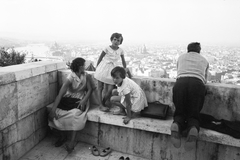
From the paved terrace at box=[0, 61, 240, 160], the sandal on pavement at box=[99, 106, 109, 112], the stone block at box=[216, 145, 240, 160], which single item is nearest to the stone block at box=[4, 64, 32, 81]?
the paved terrace at box=[0, 61, 240, 160]

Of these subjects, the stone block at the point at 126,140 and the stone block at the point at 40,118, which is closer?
the stone block at the point at 126,140

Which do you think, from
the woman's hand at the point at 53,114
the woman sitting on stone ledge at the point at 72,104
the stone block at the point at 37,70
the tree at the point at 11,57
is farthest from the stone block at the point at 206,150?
the tree at the point at 11,57

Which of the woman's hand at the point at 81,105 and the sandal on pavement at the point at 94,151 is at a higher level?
the woman's hand at the point at 81,105

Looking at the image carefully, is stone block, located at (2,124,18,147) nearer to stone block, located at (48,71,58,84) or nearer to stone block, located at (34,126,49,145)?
stone block, located at (34,126,49,145)

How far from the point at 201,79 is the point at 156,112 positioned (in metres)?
1.01

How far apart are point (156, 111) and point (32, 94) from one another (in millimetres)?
2449

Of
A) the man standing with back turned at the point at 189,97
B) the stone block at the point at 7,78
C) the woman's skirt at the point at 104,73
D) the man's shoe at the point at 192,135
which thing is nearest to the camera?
the man's shoe at the point at 192,135

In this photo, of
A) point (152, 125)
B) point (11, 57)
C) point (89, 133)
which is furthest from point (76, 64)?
point (11, 57)

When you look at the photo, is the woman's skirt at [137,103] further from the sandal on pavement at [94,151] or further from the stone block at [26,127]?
the stone block at [26,127]

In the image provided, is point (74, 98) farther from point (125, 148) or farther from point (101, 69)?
point (125, 148)

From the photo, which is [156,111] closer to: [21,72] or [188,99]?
[188,99]

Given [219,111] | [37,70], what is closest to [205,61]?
[219,111]

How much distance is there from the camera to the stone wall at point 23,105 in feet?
10.9

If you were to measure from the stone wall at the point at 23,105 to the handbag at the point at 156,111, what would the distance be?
7.09 ft
